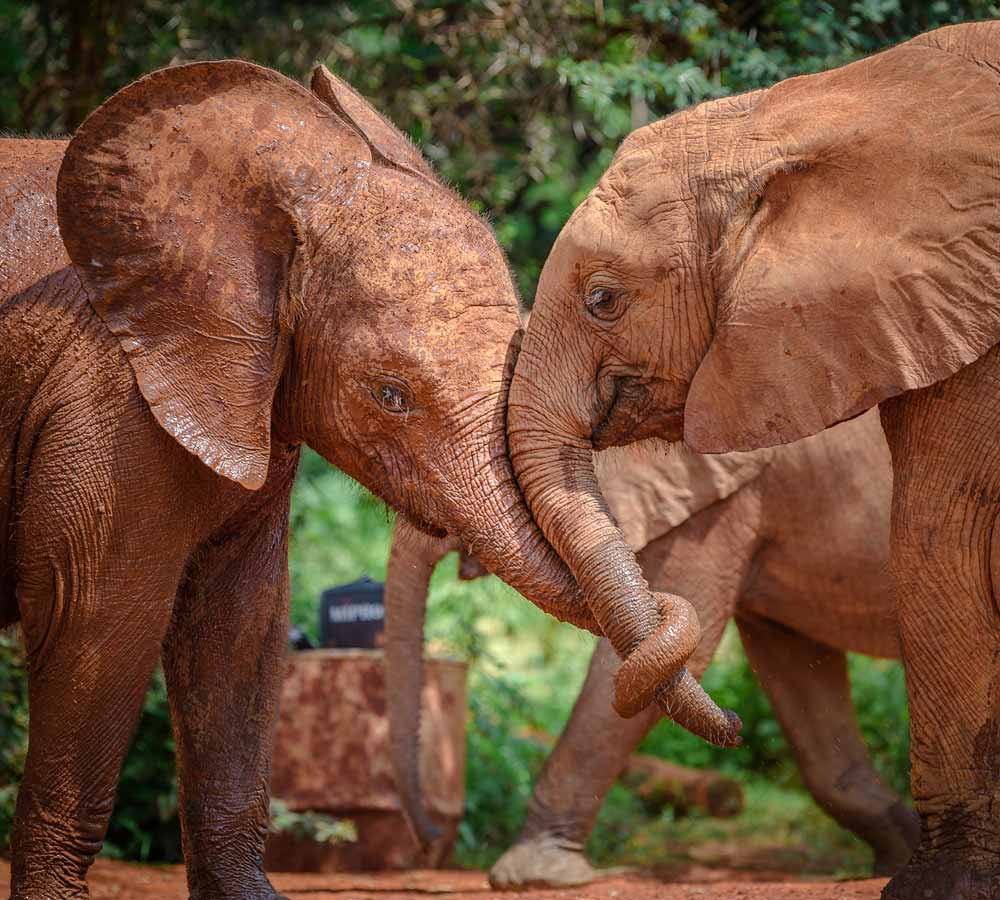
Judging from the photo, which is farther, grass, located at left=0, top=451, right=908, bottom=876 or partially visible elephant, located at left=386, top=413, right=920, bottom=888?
grass, located at left=0, top=451, right=908, bottom=876

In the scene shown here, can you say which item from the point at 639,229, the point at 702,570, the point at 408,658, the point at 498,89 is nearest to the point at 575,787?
the point at 408,658

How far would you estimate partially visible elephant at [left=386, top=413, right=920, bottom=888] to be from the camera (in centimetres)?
646

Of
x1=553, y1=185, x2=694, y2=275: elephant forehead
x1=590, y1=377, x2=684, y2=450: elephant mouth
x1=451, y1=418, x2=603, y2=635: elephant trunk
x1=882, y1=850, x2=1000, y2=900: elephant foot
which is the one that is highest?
x1=553, y1=185, x2=694, y2=275: elephant forehead

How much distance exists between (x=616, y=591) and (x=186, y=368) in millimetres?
1247

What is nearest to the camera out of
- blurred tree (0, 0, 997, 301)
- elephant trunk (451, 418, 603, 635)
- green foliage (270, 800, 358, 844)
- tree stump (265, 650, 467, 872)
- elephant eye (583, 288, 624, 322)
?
elephant trunk (451, 418, 603, 635)

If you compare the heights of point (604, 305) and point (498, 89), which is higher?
point (498, 89)

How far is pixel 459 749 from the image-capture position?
25.3ft

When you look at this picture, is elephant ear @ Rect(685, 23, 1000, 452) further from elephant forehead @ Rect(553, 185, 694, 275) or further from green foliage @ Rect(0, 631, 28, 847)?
green foliage @ Rect(0, 631, 28, 847)

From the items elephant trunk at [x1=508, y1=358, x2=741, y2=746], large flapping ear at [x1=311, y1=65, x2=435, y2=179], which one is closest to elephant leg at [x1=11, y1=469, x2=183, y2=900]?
elephant trunk at [x1=508, y1=358, x2=741, y2=746]

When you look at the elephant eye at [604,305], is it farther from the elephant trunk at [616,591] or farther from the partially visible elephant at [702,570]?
the partially visible elephant at [702,570]

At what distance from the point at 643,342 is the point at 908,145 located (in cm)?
92

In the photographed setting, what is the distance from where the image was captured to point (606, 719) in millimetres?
6469

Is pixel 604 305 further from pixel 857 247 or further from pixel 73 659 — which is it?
pixel 73 659

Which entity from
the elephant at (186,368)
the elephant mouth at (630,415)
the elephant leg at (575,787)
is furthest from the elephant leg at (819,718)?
the elephant at (186,368)
